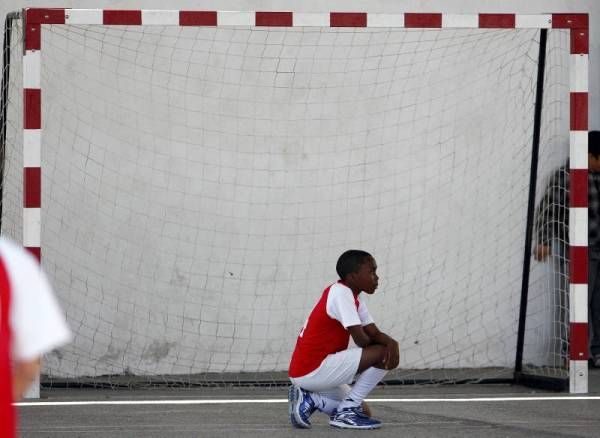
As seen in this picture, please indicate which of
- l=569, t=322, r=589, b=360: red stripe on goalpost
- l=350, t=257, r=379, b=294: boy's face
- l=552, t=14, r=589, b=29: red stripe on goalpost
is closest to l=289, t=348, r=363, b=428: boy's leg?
l=350, t=257, r=379, b=294: boy's face

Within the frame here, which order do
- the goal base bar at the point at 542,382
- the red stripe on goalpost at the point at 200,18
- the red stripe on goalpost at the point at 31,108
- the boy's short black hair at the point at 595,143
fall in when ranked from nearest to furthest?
the red stripe on goalpost at the point at 31,108
the red stripe on goalpost at the point at 200,18
the goal base bar at the point at 542,382
the boy's short black hair at the point at 595,143

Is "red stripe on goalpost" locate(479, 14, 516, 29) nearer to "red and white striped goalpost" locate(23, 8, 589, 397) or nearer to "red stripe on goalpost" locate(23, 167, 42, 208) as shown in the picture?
"red and white striped goalpost" locate(23, 8, 589, 397)

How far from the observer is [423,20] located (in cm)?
838

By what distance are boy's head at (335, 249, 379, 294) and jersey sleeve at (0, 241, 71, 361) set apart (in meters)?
4.70

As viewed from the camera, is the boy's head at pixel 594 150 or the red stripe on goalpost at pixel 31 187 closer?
the red stripe on goalpost at pixel 31 187

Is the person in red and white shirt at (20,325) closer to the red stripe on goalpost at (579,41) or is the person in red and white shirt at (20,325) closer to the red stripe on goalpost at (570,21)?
the red stripe on goalpost at (579,41)

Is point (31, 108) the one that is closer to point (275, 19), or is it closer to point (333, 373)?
point (275, 19)

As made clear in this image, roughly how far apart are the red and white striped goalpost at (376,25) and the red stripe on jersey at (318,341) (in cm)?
186

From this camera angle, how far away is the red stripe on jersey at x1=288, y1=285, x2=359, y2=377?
691cm

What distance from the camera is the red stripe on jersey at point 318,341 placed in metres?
6.91

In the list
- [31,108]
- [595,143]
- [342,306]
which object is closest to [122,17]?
[31,108]

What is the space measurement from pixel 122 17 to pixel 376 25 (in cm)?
147

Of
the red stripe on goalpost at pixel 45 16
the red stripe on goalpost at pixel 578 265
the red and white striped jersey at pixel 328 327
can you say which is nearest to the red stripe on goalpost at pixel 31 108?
the red stripe on goalpost at pixel 45 16

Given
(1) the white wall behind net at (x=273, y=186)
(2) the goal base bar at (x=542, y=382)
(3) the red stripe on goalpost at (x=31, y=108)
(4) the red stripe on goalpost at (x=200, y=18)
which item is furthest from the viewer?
(1) the white wall behind net at (x=273, y=186)
